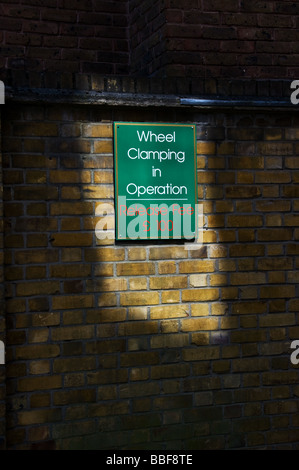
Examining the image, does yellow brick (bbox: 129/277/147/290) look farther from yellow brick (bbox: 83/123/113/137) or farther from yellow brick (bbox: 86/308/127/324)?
yellow brick (bbox: 83/123/113/137)

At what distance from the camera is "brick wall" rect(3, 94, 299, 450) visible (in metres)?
3.34

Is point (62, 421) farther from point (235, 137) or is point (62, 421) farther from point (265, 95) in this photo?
point (265, 95)

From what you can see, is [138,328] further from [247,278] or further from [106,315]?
[247,278]

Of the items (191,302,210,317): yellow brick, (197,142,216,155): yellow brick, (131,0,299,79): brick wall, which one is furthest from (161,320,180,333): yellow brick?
(131,0,299,79): brick wall

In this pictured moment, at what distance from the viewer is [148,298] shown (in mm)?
3508

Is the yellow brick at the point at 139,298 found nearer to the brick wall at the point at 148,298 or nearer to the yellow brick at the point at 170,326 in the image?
the brick wall at the point at 148,298

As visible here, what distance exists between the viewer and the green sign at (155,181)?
343cm

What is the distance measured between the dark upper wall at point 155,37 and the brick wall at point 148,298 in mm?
556

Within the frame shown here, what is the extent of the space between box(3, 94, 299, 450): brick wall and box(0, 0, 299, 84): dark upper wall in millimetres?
556

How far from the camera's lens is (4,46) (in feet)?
13.7

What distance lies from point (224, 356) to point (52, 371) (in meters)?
1.03

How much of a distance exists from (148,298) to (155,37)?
1790 mm

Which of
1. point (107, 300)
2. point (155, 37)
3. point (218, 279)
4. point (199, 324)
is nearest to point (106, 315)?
point (107, 300)
